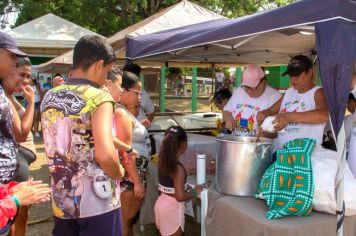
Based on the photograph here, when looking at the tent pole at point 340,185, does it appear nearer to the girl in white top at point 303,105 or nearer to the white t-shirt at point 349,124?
the girl in white top at point 303,105

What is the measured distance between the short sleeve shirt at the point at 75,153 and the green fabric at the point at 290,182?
93cm

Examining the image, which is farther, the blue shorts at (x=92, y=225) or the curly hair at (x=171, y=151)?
the curly hair at (x=171, y=151)

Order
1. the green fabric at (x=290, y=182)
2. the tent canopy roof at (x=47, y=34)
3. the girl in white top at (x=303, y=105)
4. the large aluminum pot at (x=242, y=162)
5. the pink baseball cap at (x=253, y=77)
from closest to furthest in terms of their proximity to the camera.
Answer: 1. the green fabric at (x=290, y=182)
2. the large aluminum pot at (x=242, y=162)
3. the girl in white top at (x=303, y=105)
4. the pink baseball cap at (x=253, y=77)
5. the tent canopy roof at (x=47, y=34)

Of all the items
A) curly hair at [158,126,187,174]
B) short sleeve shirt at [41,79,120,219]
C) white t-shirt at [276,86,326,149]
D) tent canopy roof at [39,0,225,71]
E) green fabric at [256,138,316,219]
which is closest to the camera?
short sleeve shirt at [41,79,120,219]

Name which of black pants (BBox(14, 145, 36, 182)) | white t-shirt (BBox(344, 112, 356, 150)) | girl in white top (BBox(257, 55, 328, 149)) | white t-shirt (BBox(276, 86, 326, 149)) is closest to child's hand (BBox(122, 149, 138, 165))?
black pants (BBox(14, 145, 36, 182))

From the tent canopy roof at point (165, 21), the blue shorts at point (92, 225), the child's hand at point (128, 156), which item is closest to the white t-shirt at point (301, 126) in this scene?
the child's hand at point (128, 156)

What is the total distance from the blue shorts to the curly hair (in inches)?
42.1

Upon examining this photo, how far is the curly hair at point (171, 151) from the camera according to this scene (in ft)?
9.34

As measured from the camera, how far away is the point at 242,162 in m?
2.21

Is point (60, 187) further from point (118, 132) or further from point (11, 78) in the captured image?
point (11, 78)

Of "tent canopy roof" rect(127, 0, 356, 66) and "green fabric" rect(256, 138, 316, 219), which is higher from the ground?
"tent canopy roof" rect(127, 0, 356, 66)

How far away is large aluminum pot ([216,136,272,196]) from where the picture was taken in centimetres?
220

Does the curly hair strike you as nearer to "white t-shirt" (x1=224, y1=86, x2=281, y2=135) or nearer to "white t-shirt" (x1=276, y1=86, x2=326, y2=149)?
"white t-shirt" (x1=224, y1=86, x2=281, y2=135)

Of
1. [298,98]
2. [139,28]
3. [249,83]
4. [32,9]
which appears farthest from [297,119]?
[32,9]
